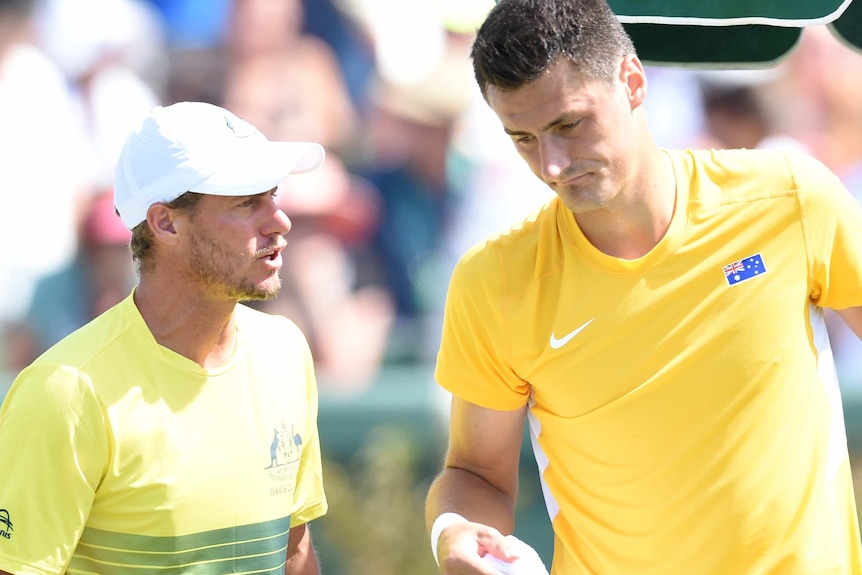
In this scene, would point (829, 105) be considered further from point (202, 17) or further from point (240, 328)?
point (240, 328)

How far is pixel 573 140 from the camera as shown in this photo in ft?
7.50

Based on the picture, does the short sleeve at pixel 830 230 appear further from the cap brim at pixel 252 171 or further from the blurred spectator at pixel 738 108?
the blurred spectator at pixel 738 108

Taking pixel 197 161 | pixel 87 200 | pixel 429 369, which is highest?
pixel 197 161

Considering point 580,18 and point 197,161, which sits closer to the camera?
point 580,18

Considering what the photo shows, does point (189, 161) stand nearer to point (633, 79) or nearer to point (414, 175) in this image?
point (633, 79)

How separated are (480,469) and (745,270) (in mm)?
715

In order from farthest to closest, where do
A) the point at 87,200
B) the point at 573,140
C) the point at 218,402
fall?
the point at 87,200 < the point at 218,402 < the point at 573,140

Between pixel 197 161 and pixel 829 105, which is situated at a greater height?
pixel 197 161

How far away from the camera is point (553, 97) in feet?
7.43

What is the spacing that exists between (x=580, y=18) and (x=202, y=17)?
3.32m

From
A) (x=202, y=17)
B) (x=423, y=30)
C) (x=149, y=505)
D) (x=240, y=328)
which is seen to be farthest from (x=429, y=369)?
(x=149, y=505)

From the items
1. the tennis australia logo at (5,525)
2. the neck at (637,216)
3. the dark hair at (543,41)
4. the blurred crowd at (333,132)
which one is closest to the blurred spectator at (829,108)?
the blurred crowd at (333,132)

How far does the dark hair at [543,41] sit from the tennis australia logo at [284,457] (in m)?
0.91

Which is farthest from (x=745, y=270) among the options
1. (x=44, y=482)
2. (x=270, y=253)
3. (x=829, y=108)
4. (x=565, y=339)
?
(x=829, y=108)
